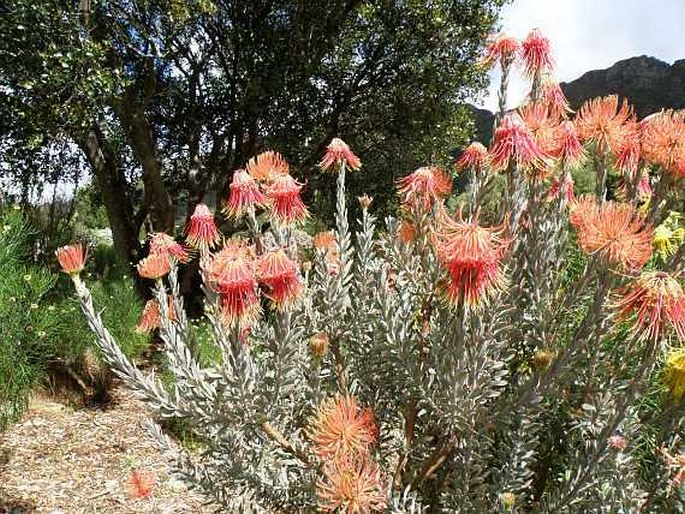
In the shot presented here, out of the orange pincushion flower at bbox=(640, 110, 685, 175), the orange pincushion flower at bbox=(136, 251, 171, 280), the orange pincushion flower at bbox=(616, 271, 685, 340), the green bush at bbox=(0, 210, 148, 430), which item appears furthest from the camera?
the green bush at bbox=(0, 210, 148, 430)

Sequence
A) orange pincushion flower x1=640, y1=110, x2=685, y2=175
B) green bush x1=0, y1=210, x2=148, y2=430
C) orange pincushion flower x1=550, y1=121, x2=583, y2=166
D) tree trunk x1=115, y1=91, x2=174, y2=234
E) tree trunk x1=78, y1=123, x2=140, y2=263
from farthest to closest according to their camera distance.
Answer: tree trunk x1=78, y1=123, x2=140, y2=263 < tree trunk x1=115, y1=91, x2=174, y2=234 < green bush x1=0, y1=210, x2=148, y2=430 < orange pincushion flower x1=550, y1=121, x2=583, y2=166 < orange pincushion flower x1=640, y1=110, x2=685, y2=175

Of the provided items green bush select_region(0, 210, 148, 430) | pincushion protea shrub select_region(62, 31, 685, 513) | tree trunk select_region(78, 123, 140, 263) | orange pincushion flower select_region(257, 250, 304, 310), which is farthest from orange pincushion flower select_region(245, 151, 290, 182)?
tree trunk select_region(78, 123, 140, 263)

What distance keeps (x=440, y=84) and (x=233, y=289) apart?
22.0ft

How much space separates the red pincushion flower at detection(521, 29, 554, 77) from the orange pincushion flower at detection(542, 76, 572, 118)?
0.05m

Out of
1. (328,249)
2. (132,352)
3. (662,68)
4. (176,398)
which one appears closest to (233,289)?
(176,398)

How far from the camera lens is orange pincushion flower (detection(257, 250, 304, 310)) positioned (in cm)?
118

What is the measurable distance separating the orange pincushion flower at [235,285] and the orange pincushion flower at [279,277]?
0.03 metres

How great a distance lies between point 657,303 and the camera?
0.97m

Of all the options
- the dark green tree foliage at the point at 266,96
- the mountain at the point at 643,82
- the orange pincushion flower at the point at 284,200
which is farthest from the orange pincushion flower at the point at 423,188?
the mountain at the point at 643,82

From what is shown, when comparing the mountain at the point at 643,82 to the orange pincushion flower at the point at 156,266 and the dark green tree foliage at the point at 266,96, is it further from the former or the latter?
the orange pincushion flower at the point at 156,266

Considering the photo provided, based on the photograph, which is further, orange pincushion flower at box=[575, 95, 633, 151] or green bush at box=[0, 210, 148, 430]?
green bush at box=[0, 210, 148, 430]

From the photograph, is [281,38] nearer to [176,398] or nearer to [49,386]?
[49,386]

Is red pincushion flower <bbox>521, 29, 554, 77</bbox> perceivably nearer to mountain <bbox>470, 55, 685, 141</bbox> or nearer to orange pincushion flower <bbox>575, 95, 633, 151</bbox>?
orange pincushion flower <bbox>575, 95, 633, 151</bbox>

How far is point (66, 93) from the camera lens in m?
4.64
